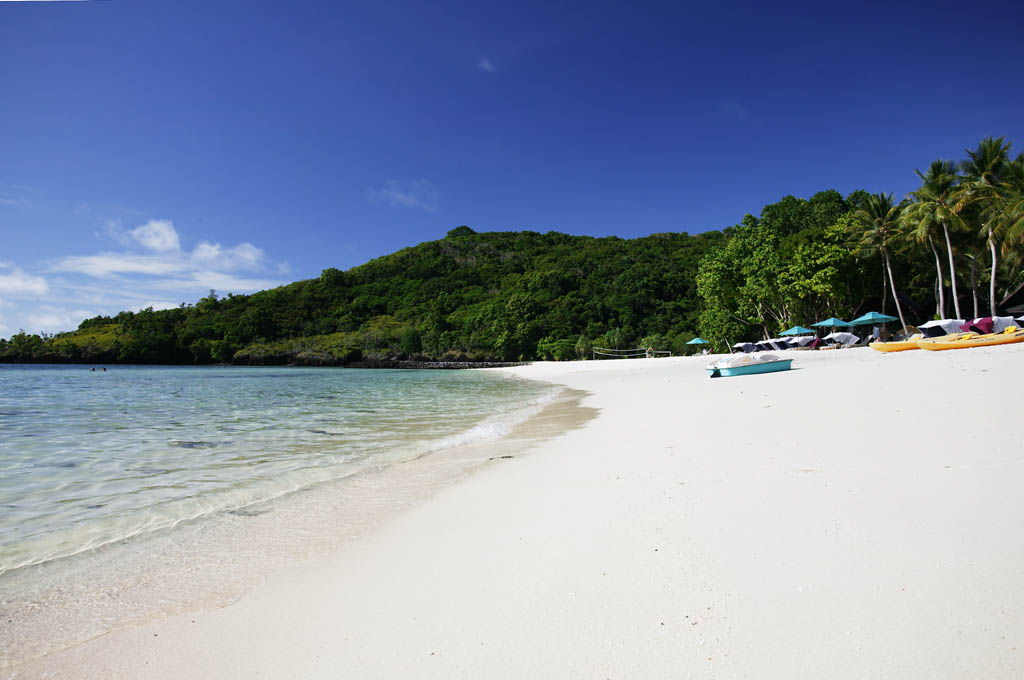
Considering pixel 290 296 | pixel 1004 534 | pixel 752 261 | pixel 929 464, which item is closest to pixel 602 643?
pixel 1004 534

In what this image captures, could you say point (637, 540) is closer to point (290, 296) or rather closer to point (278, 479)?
point (278, 479)

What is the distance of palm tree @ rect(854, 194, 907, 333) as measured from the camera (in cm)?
3145

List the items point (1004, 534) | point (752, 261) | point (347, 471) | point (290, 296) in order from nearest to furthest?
point (1004, 534) → point (347, 471) → point (752, 261) → point (290, 296)

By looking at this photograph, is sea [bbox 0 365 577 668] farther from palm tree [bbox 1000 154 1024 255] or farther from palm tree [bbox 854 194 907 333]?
palm tree [bbox 854 194 907 333]

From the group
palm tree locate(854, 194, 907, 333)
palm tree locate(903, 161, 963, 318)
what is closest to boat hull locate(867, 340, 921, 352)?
palm tree locate(903, 161, 963, 318)

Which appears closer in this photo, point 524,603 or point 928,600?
point 928,600

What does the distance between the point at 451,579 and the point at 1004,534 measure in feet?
9.52

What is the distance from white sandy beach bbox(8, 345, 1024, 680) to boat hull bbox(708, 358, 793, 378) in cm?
1198

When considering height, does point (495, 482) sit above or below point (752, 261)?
below

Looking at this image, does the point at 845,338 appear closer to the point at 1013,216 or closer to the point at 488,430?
the point at 1013,216

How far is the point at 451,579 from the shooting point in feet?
8.46

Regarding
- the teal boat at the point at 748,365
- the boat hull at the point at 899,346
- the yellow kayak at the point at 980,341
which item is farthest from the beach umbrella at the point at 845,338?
the teal boat at the point at 748,365

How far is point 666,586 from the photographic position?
2.26 meters

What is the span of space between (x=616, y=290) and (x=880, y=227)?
49.3 m
